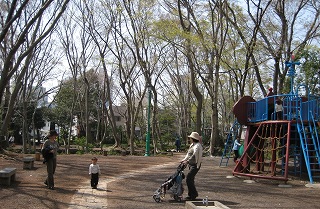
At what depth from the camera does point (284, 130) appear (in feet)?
45.6

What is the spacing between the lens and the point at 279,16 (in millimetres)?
20266

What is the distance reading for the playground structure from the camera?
1217 centimetres

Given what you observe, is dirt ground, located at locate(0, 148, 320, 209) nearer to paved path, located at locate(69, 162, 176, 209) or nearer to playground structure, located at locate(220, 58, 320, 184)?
paved path, located at locate(69, 162, 176, 209)

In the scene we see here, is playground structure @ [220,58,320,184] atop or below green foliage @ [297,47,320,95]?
below

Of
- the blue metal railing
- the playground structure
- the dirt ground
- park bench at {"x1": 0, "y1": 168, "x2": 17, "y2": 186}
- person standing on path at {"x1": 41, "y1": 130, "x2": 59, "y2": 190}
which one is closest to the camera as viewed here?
the dirt ground

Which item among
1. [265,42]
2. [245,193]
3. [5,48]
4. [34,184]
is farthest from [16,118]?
[245,193]

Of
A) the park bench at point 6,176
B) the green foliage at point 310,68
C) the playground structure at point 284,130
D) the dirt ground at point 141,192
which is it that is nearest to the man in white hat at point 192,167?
the dirt ground at point 141,192

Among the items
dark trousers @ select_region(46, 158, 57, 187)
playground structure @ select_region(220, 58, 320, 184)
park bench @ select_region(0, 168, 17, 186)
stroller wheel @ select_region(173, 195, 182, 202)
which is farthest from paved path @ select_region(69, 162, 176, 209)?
playground structure @ select_region(220, 58, 320, 184)

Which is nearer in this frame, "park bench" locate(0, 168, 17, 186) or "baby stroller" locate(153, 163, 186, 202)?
"baby stroller" locate(153, 163, 186, 202)

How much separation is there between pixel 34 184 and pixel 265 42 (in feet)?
49.5

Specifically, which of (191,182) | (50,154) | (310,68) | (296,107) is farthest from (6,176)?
(310,68)

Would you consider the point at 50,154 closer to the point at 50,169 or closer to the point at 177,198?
the point at 50,169

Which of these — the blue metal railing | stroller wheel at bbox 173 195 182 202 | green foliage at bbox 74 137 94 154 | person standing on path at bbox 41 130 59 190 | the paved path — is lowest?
the paved path

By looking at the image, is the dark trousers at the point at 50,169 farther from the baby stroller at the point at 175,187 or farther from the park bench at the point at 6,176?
the baby stroller at the point at 175,187
